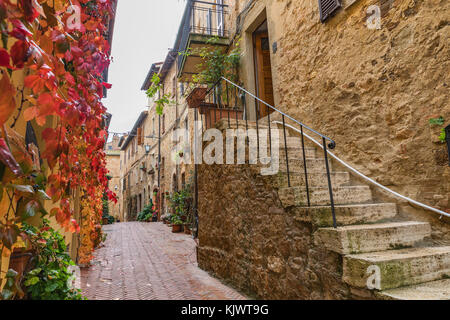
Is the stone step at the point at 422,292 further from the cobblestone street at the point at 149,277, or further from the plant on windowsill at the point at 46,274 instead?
the plant on windowsill at the point at 46,274

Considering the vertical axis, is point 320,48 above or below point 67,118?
above

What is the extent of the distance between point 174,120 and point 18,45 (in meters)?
13.8

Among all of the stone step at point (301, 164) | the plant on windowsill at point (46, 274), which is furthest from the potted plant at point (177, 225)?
the plant on windowsill at point (46, 274)

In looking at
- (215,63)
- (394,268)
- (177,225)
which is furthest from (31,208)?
(177,225)

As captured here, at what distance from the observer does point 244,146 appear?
150 inches

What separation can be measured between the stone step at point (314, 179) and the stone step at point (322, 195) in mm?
169

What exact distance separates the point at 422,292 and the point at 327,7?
374 cm

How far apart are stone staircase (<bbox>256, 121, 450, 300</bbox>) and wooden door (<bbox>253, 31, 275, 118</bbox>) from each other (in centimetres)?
355

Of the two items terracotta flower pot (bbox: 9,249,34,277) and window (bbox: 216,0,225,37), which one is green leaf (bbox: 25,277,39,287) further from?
window (bbox: 216,0,225,37)

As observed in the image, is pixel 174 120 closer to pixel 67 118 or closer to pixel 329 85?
pixel 329 85

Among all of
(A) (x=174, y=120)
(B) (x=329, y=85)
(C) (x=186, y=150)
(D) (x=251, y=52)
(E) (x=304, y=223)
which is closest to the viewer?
(E) (x=304, y=223)

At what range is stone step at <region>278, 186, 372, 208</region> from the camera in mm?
2932
